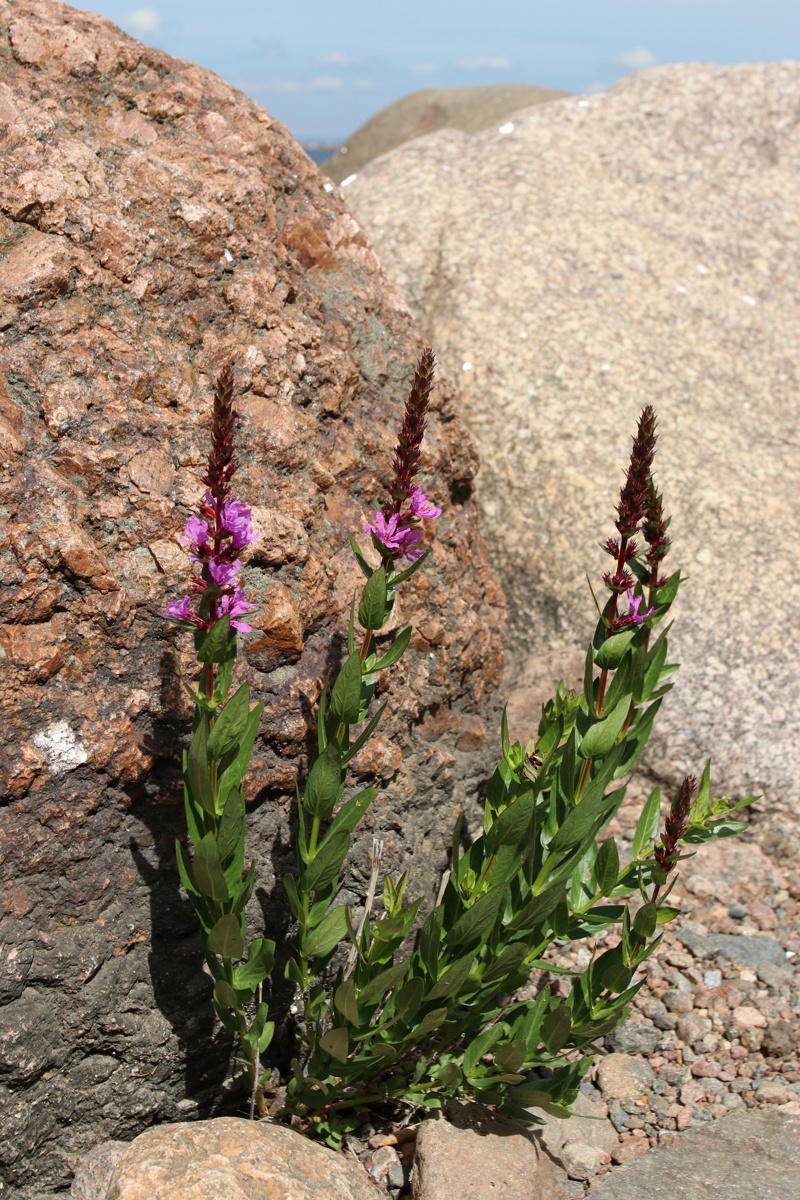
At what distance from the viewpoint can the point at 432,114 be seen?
799 inches

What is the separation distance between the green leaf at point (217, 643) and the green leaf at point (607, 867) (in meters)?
1.51

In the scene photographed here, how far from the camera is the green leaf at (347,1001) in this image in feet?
10.2

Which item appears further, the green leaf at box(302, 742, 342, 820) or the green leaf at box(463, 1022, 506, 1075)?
the green leaf at box(463, 1022, 506, 1075)

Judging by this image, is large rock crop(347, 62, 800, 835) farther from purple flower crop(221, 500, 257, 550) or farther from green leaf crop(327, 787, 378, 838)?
purple flower crop(221, 500, 257, 550)

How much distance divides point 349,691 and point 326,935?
0.82m

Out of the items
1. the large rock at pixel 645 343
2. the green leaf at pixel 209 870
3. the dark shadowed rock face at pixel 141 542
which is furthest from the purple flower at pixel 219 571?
the large rock at pixel 645 343

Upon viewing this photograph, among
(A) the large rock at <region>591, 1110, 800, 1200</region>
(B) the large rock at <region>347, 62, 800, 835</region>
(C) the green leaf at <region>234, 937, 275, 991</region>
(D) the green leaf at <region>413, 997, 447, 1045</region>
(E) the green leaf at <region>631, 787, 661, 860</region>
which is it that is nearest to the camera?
(C) the green leaf at <region>234, 937, 275, 991</region>

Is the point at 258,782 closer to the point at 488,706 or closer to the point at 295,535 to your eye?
the point at 295,535

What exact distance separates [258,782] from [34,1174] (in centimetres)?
135

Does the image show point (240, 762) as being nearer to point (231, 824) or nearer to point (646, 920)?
point (231, 824)

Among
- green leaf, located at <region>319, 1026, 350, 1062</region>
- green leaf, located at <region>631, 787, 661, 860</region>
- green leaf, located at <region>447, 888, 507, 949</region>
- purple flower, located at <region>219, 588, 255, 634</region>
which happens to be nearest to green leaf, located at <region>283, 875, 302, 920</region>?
green leaf, located at <region>319, 1026, 350, 1062</region>

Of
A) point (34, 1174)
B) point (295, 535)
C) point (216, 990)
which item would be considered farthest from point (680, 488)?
point (34, 1174)

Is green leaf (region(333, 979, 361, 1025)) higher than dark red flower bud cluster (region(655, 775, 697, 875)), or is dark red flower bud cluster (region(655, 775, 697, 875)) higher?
dark red flower bud cluster (region(655, 775, 697, 875))

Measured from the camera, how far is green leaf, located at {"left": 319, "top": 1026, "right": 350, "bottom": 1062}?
3.16m
